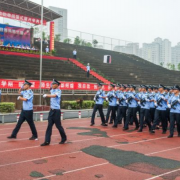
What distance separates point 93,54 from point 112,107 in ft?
81.7

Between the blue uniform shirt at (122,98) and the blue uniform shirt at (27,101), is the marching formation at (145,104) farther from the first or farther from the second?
the blue uniform shirt at (27,101)

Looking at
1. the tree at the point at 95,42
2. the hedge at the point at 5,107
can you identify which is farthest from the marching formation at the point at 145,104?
the tree at the point at 95,42

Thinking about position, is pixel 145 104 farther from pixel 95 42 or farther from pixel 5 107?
pixel 95 42

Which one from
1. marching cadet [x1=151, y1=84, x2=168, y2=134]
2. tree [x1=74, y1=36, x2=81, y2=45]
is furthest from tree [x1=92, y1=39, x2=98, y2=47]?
marching cadet [x1=151, y1=84, x2=168, y2=134]

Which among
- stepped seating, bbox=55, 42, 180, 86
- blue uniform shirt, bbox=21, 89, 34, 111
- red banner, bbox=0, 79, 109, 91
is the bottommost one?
blue uniform shirt, bbox=21, 89, 34, 111

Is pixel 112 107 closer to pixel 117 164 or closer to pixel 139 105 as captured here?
pixel 139 105

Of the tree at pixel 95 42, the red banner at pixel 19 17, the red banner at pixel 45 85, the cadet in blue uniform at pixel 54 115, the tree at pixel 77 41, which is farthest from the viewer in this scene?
the tree at pixel 95 42

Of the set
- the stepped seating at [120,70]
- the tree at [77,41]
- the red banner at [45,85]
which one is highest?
the tree at [77,41]

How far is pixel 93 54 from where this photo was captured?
35438mm

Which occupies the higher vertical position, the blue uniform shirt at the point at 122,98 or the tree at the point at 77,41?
the tree at the point at 77,41

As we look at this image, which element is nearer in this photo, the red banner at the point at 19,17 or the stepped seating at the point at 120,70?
the red banner at the point at 19,17

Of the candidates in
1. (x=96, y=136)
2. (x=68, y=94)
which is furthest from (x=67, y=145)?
(x=68, y=94)

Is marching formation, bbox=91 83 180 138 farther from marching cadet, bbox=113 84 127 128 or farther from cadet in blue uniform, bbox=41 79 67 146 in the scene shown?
cadet in blue uniform, bbox=41 79 67 146

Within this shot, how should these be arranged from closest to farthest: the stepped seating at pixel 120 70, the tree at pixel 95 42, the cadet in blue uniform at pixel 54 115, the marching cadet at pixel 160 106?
the cadet in blue uniform at pixel 54 115, the marching cadet at pixel 160 106, the stepped seating at pixel 120 70, the tree at pixel 95 42
